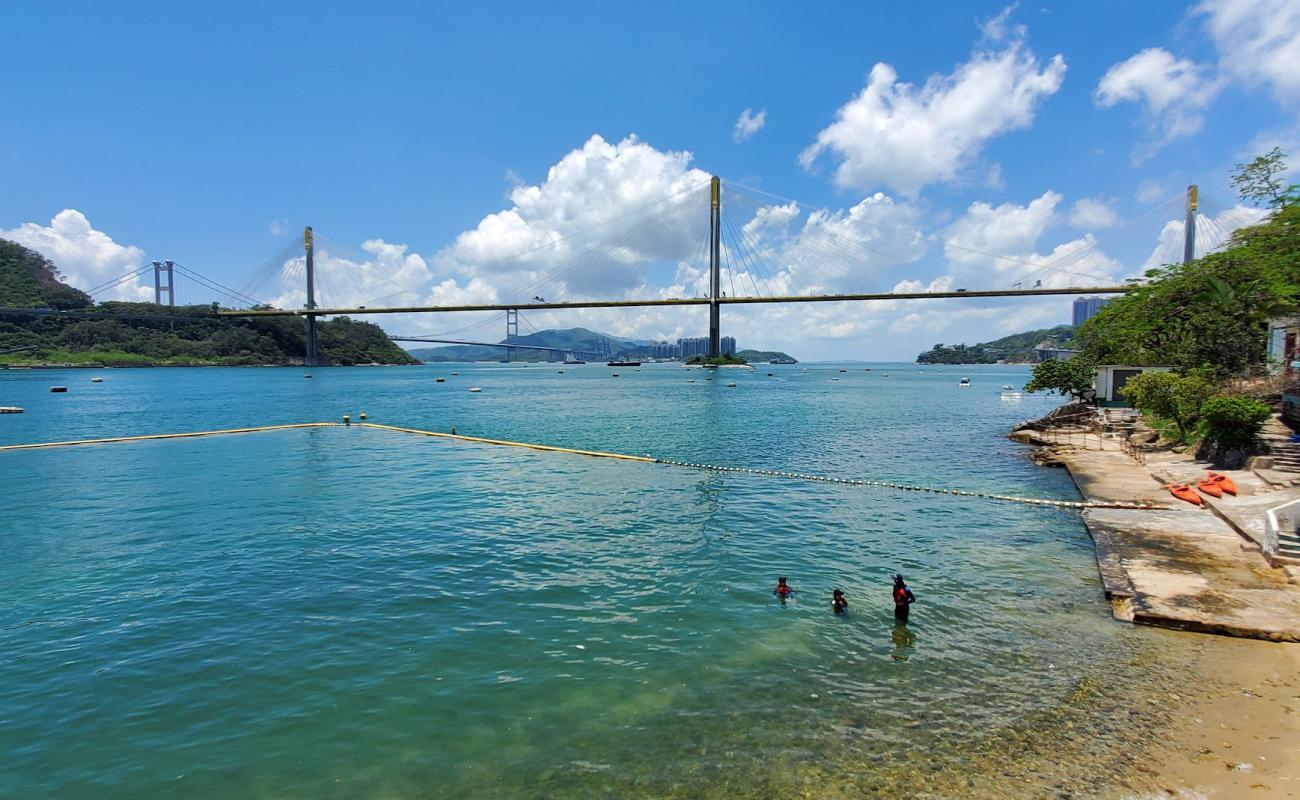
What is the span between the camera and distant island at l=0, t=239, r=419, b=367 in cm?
12106

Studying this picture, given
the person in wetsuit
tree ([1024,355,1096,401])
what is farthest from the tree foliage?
the person in wetsuit

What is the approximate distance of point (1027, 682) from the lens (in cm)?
778

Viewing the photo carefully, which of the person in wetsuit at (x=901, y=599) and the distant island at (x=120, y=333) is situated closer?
the person in wetsuit at (x=901, y=599)

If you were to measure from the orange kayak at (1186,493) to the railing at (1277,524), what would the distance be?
13.7ft

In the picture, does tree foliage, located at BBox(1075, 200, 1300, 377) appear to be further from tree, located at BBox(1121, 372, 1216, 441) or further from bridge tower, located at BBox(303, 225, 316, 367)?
bridge tower, located at BBox(303, 225, 316, 367)

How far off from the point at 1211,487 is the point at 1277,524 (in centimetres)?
581

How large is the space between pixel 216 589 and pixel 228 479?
11.8 metres

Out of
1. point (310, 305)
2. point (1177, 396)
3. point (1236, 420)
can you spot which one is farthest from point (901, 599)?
point (310, 305)

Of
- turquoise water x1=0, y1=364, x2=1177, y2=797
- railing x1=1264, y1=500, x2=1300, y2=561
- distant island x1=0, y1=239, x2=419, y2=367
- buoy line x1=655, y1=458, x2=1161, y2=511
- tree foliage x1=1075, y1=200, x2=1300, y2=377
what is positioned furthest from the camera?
distant island x1=0, y1=239, x2=419, y2=367

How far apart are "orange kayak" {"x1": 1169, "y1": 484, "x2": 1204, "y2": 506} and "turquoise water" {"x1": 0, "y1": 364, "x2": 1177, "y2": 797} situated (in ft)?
8.82

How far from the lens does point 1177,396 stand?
23.9 m

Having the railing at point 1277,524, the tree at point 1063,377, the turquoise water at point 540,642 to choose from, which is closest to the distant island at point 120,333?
the turquoise water at point 540,642

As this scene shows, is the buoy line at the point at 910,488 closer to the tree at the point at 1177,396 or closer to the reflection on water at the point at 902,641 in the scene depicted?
the tree at the point at 1177,396

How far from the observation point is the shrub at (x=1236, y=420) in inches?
730
